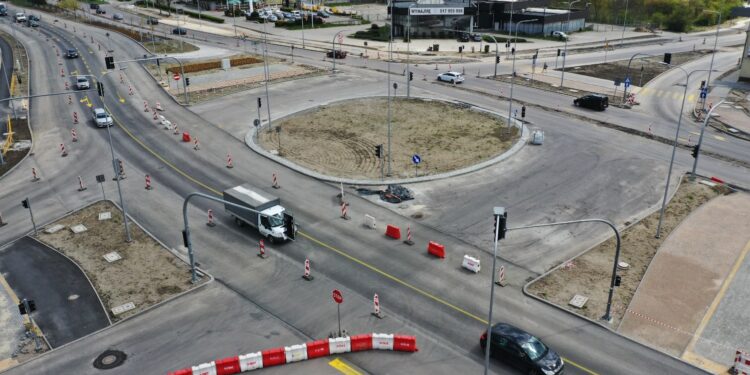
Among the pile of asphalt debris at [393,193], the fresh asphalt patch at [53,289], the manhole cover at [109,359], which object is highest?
the pile of asphalt debris at [393,193]

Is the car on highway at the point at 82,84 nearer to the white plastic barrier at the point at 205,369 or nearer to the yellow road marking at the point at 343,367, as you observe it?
the white plastic barrier at the point at 205,369

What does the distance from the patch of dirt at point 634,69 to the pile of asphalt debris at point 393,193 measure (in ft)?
167

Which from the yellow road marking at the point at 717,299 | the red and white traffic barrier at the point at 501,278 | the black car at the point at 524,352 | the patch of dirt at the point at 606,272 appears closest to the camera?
the black car at the point at 524,352

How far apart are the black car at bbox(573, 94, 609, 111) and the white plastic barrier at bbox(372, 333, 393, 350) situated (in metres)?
48.0

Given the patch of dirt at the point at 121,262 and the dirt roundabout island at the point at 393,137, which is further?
the dirt roundabout island at the point at 393,137

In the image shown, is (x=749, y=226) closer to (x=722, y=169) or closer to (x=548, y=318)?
(x=722, y=169)

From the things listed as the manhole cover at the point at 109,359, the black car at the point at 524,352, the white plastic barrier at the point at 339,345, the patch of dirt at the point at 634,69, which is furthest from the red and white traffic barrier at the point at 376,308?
the patch of dirt at the point at 634,69

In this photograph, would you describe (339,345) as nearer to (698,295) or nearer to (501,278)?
(501,278)

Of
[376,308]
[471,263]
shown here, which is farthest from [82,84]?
[471,263]

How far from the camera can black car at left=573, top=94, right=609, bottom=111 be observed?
205ft

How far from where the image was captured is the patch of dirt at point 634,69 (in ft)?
264

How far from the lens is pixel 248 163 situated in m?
47.3

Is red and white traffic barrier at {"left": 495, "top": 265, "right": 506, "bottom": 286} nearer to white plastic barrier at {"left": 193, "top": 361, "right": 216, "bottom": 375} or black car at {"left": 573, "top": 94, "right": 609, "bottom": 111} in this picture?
white plastic barrier at {"left": 193, "top": 361, "right": 216, "bottom": 375}

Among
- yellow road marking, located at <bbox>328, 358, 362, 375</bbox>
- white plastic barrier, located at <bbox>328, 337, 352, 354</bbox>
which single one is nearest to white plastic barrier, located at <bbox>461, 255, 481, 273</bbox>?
white plastic barrier, located at <bbox>328, 337, 352, 354</bbox>
